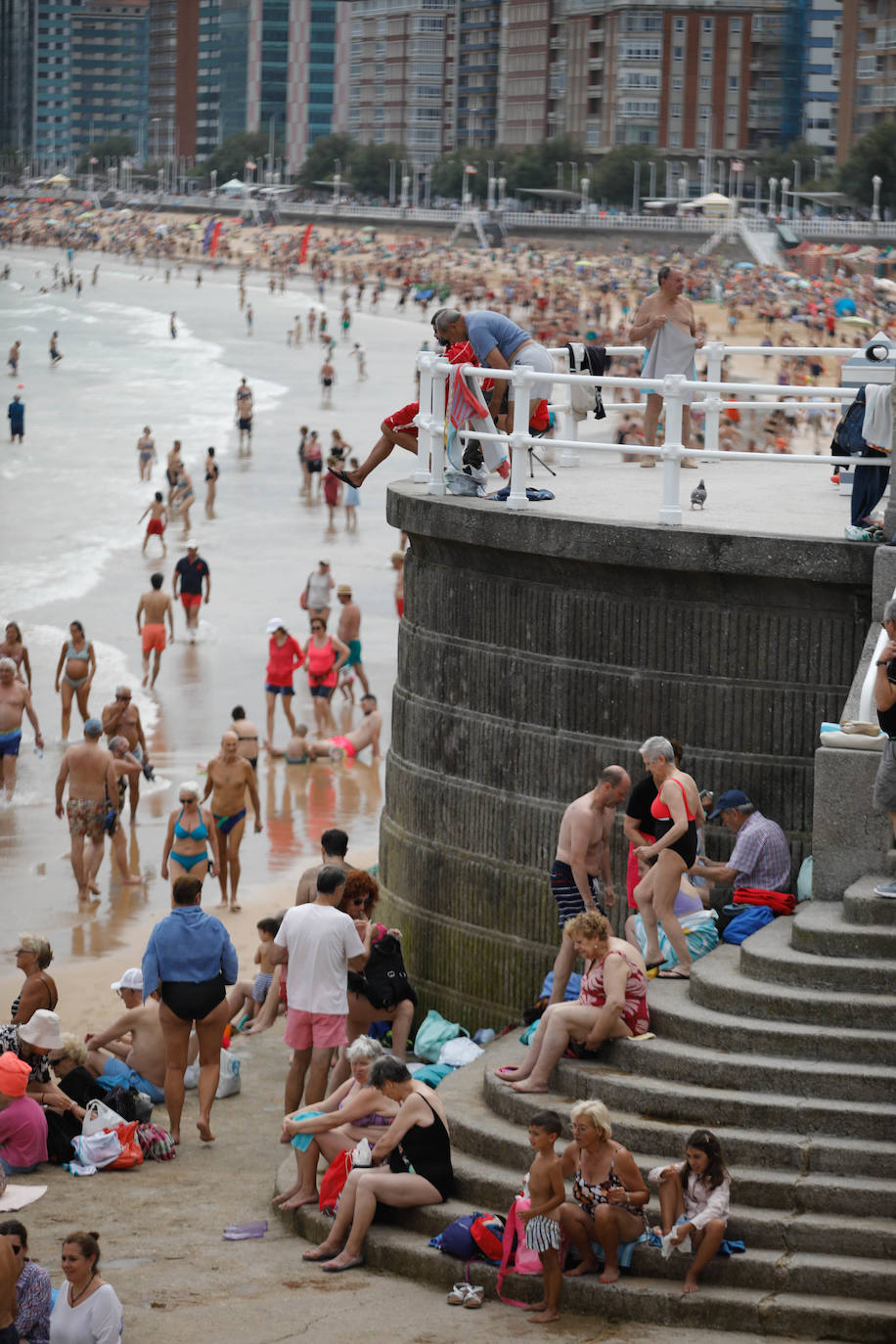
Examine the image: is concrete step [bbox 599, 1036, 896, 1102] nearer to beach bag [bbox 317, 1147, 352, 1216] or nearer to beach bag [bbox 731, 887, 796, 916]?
beach bag [bbox 317, 1147, 352, 1216]

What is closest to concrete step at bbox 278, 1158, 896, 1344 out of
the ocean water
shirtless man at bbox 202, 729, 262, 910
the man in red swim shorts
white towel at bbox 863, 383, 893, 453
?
white towel at bbox 863, 383, 893, 453

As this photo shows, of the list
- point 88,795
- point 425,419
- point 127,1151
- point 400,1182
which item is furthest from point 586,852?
point 88,795

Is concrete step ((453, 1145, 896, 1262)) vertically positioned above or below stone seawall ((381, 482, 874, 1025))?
below

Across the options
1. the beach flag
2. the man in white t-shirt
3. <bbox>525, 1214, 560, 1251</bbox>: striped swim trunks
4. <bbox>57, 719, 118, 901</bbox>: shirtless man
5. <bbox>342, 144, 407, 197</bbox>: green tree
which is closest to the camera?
<bbox>525, 1214, 560, 1251</bbox>: striped swim trunks

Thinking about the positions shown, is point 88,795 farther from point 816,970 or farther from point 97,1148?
point 816,970


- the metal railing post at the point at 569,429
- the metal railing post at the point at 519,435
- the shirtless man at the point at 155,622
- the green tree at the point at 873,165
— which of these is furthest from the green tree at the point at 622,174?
the metal railing post at the point at 519,435

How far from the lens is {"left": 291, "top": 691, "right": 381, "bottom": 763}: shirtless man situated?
18.5 m

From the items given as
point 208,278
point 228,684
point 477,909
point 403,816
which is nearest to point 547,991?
point 477,909

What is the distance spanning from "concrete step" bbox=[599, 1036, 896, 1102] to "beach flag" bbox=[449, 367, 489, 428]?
4090mm

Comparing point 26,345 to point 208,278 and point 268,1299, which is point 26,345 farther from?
point 268,1299

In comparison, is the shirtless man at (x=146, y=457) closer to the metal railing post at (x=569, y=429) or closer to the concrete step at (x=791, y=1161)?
the metal railing post at (x=569, y=429)

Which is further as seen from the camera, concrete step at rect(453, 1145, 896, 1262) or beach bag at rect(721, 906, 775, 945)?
beach bag at rect(721, 906, 775, 945)

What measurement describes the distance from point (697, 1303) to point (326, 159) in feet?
564

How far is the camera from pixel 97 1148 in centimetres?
884
